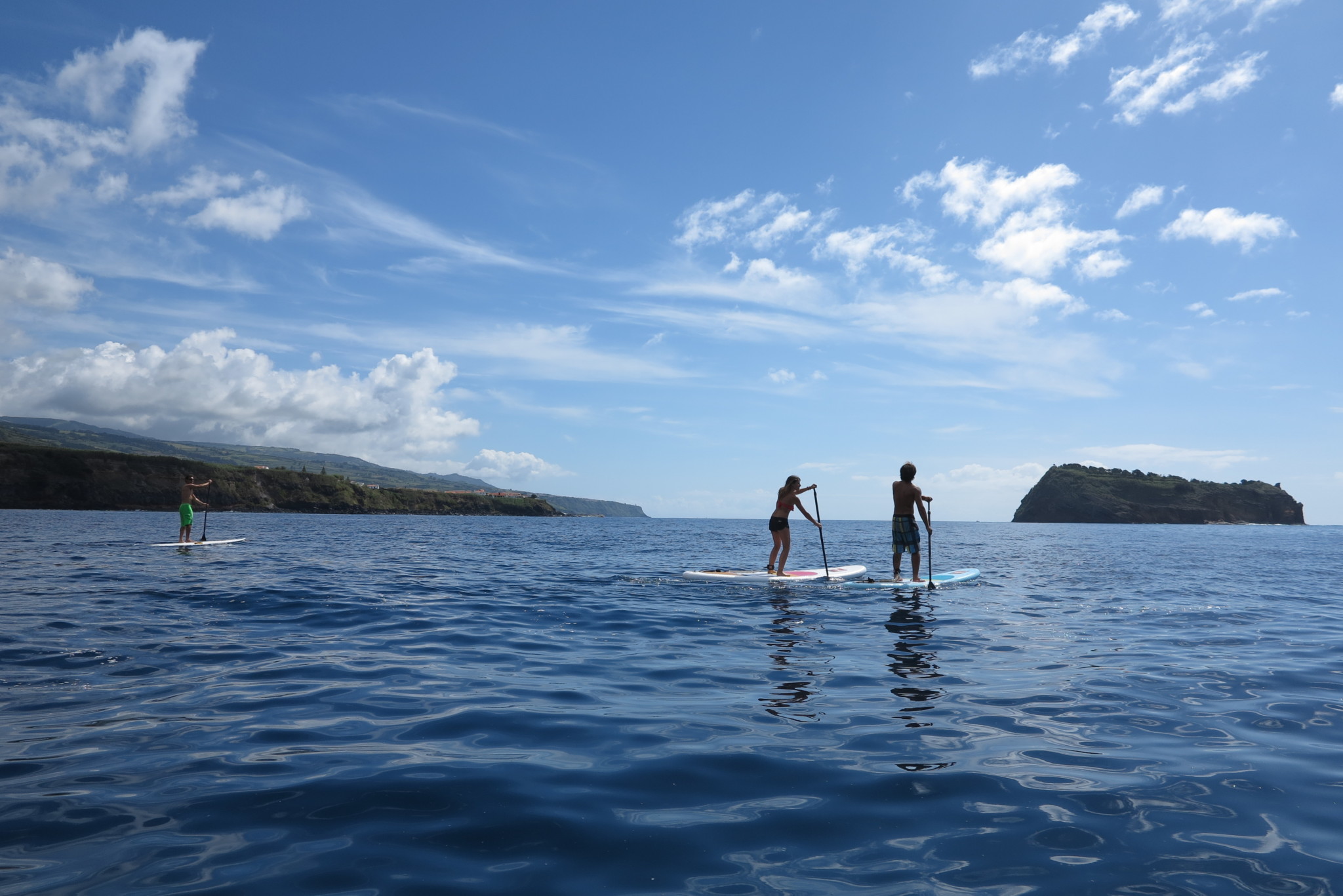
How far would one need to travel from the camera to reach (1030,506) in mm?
194375

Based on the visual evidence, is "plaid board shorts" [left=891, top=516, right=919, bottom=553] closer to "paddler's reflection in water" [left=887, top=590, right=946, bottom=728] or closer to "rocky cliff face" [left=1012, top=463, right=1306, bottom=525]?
"paddler's reflection in water" [left=887, top=590, right=946, bottom=728]

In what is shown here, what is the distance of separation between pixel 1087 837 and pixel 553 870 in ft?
10.3

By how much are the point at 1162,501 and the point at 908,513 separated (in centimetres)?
18715

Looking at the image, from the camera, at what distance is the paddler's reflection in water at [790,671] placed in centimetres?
689

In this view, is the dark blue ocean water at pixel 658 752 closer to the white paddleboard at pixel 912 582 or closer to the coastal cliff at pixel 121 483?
the white paddleboard at pixel 912 582

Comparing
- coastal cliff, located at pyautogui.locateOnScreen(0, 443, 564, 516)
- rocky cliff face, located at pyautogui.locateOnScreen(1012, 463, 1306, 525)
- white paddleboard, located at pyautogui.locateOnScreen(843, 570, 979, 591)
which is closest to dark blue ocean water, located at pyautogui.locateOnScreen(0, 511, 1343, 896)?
white paddleboard, located at pyautogui.locateOnScreen(843, 570, 979, 591)

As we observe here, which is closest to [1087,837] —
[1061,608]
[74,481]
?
[1061,608]

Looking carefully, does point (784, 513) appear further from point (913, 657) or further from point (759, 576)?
point (913, 657)

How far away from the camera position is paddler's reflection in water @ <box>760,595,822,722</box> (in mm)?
6891

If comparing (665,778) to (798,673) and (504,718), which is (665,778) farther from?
(798,673)

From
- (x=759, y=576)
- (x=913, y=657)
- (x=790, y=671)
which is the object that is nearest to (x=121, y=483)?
(x=759, y=576)

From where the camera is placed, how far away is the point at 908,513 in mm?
18922

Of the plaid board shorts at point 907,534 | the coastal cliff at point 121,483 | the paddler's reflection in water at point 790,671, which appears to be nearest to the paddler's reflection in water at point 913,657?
the paddler's reflection in water at point 790,671

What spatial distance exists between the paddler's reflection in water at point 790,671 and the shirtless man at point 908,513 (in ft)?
19.2
